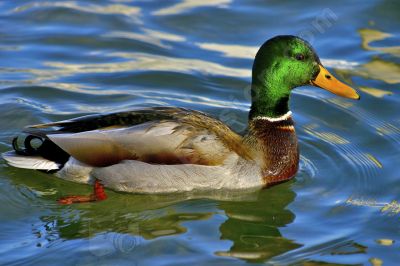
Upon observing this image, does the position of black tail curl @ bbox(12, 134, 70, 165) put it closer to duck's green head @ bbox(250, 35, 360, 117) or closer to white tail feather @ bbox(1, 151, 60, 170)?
white tail feather @ bbox(1, 151, 60, 170)

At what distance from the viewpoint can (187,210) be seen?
7.93 metres

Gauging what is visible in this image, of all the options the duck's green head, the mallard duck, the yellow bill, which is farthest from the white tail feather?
the yellow bill

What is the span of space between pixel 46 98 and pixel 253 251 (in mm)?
4062

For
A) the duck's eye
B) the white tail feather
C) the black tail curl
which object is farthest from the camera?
the duck's eye

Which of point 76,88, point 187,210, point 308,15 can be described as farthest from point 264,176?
point 308,15

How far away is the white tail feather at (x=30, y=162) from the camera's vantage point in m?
8.23

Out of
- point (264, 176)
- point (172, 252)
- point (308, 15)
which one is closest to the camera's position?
point (172, 252)

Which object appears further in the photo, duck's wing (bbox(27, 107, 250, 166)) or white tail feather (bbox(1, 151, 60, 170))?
white tail feather (bbox(1, 151, 60, 170))

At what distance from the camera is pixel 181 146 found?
26.5ft

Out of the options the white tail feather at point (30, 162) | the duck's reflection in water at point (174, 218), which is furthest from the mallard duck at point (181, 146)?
the duck's reflection in water at point (174, 218)

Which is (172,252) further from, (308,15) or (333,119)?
(308,15)

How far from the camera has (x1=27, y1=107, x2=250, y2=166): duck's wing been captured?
26.4ft

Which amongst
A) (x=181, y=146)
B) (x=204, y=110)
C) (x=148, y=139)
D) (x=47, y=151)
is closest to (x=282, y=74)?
(x=181, y=146)

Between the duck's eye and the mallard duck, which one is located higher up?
the duck's eye
